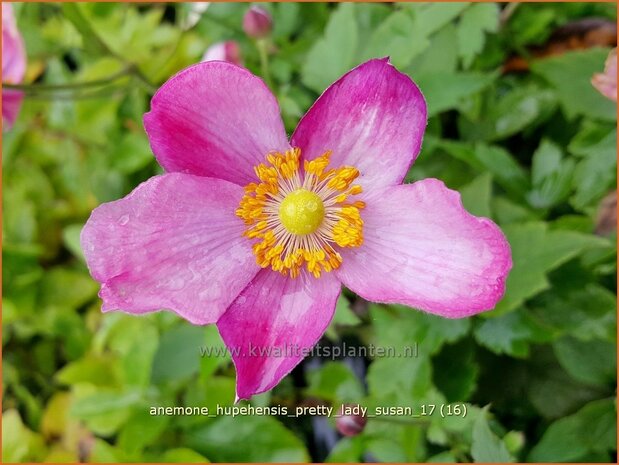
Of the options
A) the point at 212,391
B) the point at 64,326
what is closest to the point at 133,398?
the point at 212,391

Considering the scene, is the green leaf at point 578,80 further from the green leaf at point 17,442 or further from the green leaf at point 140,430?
the green leaf at point 17,442

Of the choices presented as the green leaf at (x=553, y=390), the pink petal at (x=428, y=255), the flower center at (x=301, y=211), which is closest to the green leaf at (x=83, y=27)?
the flower center at (x=301, y=211)

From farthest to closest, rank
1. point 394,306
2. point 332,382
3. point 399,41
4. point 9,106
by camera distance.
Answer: point 9,106 → point 332,382 → point 394,306 → point 399,41

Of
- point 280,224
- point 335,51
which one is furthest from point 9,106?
point 280,224

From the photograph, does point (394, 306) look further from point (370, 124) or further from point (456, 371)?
point (370, 124)

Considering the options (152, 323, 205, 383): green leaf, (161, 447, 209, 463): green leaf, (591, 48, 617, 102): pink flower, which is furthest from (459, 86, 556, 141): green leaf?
(161, 447, 209, 463): green leaf

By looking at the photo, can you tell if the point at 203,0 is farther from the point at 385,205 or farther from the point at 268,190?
the point at 385,205
